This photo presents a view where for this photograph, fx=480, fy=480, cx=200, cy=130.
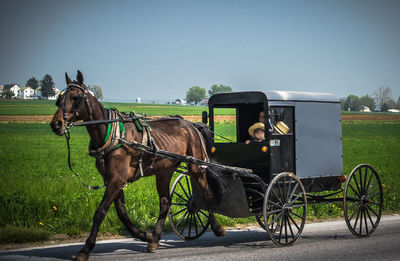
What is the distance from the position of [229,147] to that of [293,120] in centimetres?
122

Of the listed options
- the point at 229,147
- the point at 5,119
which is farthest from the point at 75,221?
the point at 5,119

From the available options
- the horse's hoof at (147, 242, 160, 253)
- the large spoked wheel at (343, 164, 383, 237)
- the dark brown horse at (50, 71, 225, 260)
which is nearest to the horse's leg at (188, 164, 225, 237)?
the dark brown horse at (50, 71, 225, 260)

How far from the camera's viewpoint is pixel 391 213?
11.7m

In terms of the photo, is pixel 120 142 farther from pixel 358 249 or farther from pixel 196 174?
pixel 358 249

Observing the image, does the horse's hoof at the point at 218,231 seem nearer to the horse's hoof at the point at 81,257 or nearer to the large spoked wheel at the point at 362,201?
the large spoked wheel at the point at 362,201

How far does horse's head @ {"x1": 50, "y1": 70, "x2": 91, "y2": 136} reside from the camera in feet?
21.2

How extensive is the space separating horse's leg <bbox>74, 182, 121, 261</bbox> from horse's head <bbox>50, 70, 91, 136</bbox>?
106cm

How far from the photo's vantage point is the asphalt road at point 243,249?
6.95m

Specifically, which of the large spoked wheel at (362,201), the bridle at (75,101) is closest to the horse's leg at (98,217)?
the bridle at (75,101)

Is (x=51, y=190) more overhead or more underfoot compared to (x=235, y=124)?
more underfoot

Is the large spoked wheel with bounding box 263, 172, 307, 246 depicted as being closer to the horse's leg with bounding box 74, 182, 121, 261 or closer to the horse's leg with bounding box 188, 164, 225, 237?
the horse's leg with bounding box 188, 164, 225, 237

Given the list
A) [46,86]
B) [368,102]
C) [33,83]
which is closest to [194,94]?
[368,102]

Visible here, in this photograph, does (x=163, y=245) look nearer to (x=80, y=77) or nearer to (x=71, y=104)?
(x=71, y=104)

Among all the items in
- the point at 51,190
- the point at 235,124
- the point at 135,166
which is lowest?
the point at 51,190
